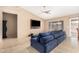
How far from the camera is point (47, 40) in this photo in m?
2.02

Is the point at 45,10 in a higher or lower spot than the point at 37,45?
higher

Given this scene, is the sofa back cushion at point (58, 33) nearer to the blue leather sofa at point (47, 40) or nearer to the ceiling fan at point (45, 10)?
the blue leather sofa at point (47, 40)

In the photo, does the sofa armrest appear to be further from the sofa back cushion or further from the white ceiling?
the white ceiling

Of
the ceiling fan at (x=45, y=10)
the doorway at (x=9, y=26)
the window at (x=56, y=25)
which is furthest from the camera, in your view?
the window at (x=56, y=25)

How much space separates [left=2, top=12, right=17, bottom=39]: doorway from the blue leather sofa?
1.51ft

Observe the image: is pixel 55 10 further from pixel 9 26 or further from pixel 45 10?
Answer: pixel 9 26

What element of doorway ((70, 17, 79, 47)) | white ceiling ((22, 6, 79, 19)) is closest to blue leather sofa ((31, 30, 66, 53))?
doorway ((70, 17, 79, 47))

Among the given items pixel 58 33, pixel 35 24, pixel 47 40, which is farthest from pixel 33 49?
pixel 58 33

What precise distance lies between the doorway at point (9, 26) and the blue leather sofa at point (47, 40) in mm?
459

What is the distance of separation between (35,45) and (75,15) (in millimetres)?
1150

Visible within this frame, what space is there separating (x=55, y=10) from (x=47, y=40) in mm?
722

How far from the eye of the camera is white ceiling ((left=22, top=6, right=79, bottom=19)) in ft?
6.60

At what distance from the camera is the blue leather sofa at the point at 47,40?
2002mm

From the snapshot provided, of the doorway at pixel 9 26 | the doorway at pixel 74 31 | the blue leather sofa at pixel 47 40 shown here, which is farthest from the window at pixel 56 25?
the doorway at pixel 9 26
